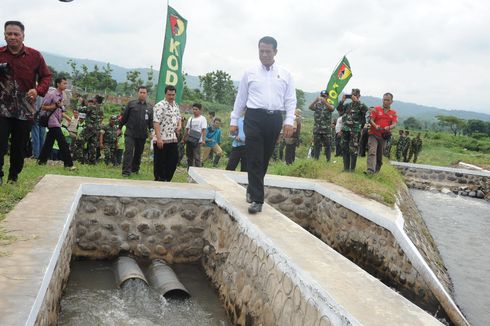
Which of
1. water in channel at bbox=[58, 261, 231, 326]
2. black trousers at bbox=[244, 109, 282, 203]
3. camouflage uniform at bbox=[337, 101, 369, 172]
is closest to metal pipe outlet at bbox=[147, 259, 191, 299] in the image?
water in channel at bbox=[58, 261, 231, 326]

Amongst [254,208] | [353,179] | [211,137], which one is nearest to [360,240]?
[353,179]

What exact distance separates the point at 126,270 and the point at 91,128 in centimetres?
616

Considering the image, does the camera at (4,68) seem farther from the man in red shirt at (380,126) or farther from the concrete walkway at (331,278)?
the man in red shirt at (380,126)

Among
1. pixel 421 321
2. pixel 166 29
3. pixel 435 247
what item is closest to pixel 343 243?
pixel 435 247

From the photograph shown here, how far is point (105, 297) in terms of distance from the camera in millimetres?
4410

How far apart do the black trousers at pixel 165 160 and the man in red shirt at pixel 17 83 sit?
95.6 inches

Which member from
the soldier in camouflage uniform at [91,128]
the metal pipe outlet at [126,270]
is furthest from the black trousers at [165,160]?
the soldier in camouflage uniform at [91,128]

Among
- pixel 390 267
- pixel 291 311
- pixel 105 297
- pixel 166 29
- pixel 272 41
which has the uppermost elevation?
pixel 166 29

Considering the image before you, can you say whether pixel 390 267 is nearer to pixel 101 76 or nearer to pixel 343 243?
pixel 343 243

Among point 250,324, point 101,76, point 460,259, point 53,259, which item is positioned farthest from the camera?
point 101,76

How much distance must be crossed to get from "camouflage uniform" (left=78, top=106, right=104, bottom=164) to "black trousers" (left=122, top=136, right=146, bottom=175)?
2438mm

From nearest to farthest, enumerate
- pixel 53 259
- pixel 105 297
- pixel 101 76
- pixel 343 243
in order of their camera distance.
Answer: pixel 53 259
pixel 105 297
pixel 343 243
pixel 101 76

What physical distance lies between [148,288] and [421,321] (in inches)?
118

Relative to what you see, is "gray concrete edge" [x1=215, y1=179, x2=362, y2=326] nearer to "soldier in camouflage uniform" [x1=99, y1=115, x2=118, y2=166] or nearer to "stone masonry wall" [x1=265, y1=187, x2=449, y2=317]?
"stone masonry wall" [x1=265, y1=187, x2=449, y2=317]
